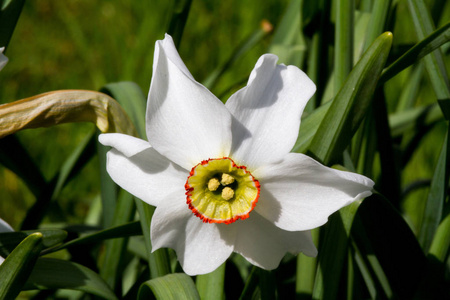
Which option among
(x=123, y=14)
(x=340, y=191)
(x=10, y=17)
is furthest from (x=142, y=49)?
(x=340, y=191)

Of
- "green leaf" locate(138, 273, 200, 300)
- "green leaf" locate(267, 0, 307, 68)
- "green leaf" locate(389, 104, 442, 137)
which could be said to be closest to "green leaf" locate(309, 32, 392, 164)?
"green leaf" locate(138, 273, 200, 300)

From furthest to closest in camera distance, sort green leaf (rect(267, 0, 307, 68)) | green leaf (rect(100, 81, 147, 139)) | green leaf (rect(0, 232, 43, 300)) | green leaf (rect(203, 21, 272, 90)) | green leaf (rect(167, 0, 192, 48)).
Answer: green leaf (rect(203, 21, 272, 90)) → green leaf (rect(267, 0, 307, 68)) → green leaf (rect(167, 0, 192, 48)) → green leaf (rect(100, 81, 147, 139)) → green leaf (rect(0, 232, 43, 300))

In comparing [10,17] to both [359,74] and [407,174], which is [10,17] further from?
[407,174]

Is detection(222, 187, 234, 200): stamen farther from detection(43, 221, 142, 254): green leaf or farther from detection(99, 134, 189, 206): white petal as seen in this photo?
detection(43, 221, 142, 254): green leaf

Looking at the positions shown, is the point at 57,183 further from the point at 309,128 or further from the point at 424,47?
the point at 424,47


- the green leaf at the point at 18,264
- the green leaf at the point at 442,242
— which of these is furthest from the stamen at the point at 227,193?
the green leaf at the point at 442,242

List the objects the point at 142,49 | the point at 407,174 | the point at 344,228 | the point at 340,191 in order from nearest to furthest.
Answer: the point at 340,191 < the point at 344,228 < the point at 407,174 < the point at 142,49

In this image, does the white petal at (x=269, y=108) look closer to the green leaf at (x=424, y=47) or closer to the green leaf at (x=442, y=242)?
the green leaf at (x=424, y=47)
